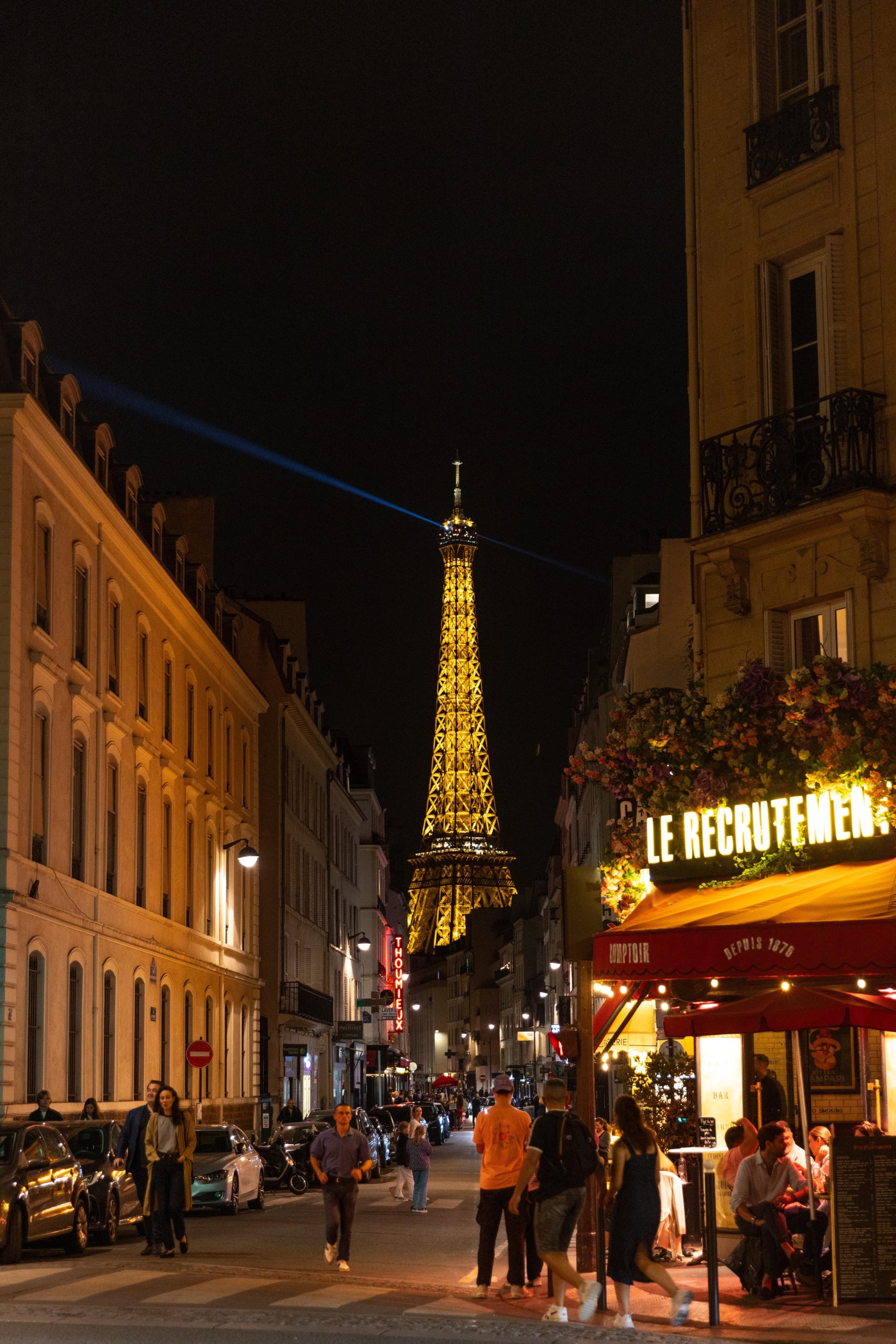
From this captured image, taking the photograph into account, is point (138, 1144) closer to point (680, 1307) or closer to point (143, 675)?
point (680, 1307)

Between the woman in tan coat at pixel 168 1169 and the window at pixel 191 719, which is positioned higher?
the window at pixel 191 719

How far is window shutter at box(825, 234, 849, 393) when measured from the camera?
60.0 ft

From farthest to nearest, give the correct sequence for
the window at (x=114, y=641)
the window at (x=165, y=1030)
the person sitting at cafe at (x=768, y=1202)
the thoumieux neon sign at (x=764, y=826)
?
the window at (x=165, y=1030)
the window at (x=114, y=641)
the thoumieux neon sign at (x=764, y=826)
the person sitting at cafe at (x=768, y=1202)

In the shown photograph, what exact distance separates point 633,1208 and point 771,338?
385 inches

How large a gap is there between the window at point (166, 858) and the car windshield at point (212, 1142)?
11414 mm

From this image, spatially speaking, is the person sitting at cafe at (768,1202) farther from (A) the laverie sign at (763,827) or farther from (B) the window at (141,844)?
(B) the window at (141,844)

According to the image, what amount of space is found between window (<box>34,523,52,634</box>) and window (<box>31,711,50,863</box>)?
1598 mm

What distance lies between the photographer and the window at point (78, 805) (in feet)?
106

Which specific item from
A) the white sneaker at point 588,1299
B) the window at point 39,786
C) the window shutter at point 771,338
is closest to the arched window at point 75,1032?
the window at point 39,786

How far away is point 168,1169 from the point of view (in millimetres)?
19531

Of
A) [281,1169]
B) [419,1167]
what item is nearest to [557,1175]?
[419,1167]

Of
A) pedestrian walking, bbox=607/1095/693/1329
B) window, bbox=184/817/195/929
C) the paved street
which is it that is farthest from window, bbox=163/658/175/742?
pedestrian walking, bbox=607/1095/693/1329

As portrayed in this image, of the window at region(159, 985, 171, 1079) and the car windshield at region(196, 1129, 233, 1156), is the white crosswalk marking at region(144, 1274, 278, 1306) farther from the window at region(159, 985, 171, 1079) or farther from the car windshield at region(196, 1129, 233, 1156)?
the window at region(159, 985, 171, 1079)

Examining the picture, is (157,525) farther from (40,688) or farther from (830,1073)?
(830,1073)
